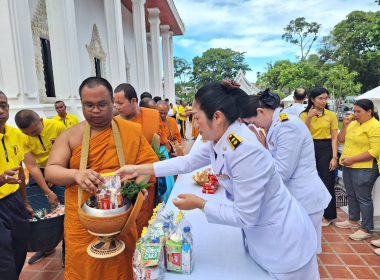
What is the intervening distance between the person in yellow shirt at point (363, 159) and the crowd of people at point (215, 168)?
0.5 inches

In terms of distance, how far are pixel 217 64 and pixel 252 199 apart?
42840mm

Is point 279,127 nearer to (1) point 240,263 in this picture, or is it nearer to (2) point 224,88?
(2) point 224,88

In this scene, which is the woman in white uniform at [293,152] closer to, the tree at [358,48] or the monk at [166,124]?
the monk at [166,124]

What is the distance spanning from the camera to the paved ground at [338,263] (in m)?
2.63

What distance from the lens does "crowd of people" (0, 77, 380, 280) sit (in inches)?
49.9

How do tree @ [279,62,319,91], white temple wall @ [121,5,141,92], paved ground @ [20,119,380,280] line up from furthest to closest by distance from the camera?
tree @ [279,62,319,91] < white temple wall @ [121,5,141,92] < paved ground @ [20,119,380,280]

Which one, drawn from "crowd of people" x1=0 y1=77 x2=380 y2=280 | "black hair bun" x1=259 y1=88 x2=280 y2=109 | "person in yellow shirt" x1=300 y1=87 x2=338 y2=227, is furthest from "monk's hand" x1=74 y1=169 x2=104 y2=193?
"person in yellow shirt" x1=300 y1=87 x2=338 y2=227

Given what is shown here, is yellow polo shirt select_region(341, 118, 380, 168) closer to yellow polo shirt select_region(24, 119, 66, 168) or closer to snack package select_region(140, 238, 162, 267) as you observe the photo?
snack package select_region(140, 238, 162, 267)

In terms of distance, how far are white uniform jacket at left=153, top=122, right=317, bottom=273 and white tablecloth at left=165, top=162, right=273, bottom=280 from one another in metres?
0.08

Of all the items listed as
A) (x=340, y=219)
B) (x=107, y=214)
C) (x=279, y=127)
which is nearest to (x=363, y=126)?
(x=340, y=219)

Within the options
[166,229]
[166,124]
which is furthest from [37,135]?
[166,229]

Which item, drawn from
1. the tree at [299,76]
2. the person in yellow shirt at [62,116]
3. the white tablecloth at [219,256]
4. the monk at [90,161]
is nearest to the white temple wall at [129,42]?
the person in yellow shirt at [62,116]

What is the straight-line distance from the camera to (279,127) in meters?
2.03

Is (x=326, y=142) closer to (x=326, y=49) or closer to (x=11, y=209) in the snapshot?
(x=11, y=209)
